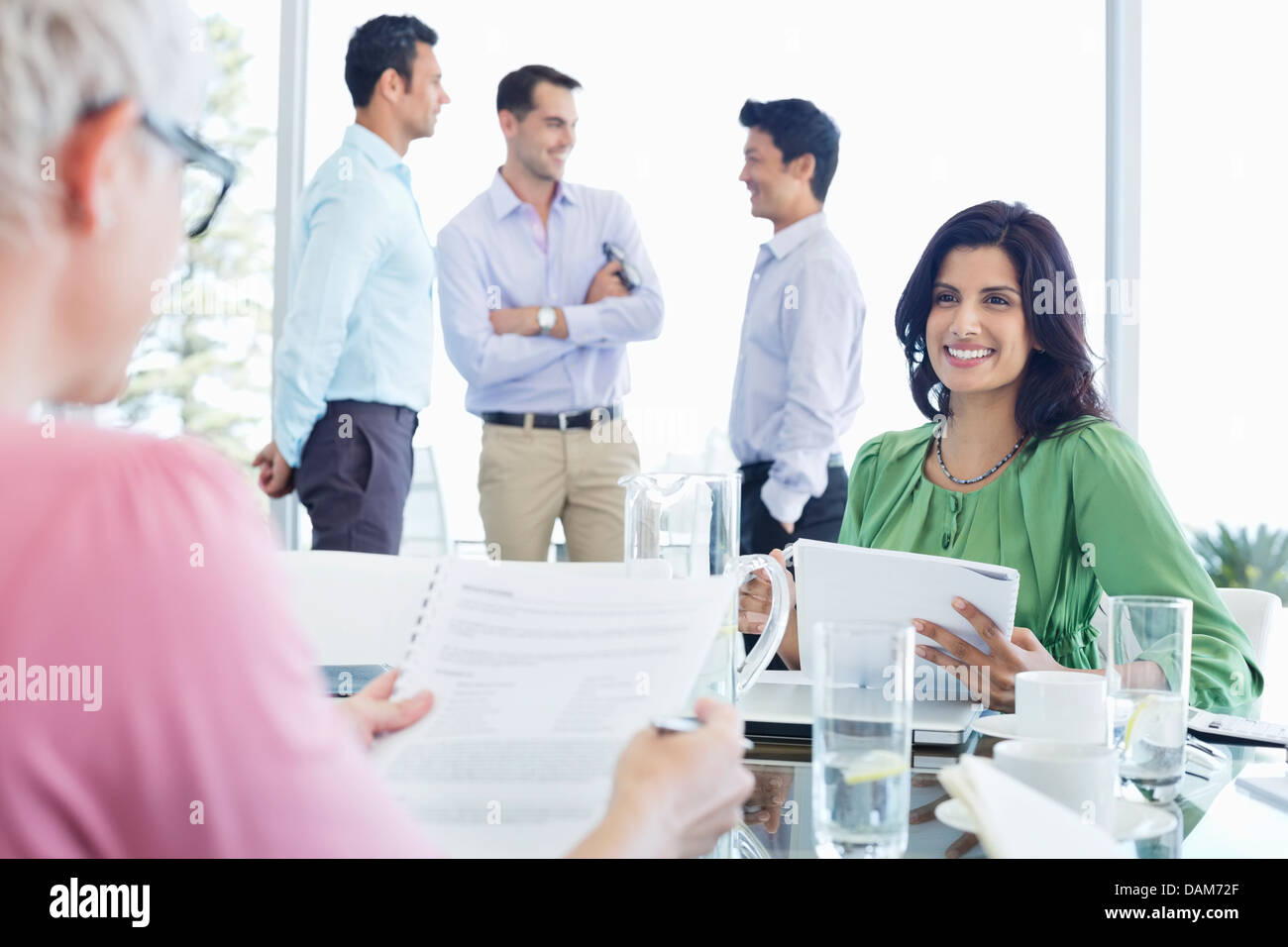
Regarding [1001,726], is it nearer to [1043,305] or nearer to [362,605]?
[362,605]

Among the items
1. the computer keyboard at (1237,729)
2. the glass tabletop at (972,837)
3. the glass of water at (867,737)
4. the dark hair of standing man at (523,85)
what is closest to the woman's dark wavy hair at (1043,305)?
the computer keyboard at (1237,729)

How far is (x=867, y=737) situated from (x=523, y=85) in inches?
126

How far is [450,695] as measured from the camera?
827 mm

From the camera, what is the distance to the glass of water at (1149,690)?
0.94 meters

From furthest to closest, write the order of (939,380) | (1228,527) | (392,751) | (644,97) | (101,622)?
→ (644,97) < (1228,527) < (939,380) < (392,751) < (101,622)

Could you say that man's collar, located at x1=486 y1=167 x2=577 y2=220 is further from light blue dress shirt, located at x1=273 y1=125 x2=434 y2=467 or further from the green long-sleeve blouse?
the green long-sleeve blouse

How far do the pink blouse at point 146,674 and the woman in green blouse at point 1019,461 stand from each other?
42.4 inches

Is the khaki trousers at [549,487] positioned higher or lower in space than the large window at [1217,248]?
lower

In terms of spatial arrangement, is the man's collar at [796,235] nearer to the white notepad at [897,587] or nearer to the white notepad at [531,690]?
the white notepad at [897,587]

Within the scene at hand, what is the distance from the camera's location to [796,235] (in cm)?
334

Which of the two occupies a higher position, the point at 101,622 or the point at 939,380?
the point at 939,380
